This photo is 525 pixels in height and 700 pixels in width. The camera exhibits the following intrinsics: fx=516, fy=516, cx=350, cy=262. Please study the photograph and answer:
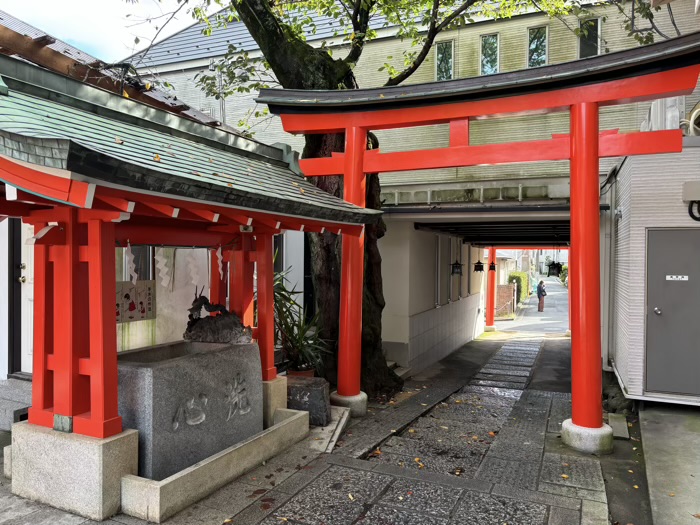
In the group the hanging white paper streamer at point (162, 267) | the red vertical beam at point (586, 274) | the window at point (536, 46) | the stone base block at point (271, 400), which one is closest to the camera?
the red vertical beam at point (586, 274)

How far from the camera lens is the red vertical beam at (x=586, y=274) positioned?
565 cm

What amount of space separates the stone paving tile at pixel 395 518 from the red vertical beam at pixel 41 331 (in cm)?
273

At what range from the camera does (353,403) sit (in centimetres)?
674

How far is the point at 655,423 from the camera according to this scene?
6172 mm

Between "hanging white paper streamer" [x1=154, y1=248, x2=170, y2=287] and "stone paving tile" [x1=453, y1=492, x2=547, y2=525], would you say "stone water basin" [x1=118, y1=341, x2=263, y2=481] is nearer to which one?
"hanging white paper streamer" [x1=154, y1=248, x2=170, y2=287]

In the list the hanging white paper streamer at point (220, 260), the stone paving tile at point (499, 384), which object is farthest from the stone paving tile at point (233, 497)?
the stone paving tile at point (499, 384)

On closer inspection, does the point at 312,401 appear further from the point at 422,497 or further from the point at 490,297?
the point at 490,297

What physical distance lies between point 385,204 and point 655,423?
630 cm

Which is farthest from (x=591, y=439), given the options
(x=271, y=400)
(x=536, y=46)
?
(x=536, y=46)

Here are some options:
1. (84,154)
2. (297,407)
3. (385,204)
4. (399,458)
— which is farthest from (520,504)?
(385,204)

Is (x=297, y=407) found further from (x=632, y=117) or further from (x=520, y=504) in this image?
(x=632, y=117)

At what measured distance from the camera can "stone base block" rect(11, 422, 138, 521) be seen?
3795 millimetres

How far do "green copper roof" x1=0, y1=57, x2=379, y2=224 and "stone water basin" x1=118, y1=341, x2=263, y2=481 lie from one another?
59.1 inches

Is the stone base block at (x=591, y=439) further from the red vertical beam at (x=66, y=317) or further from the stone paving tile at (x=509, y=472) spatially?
the red vertical beam at (x=66, y=317)
